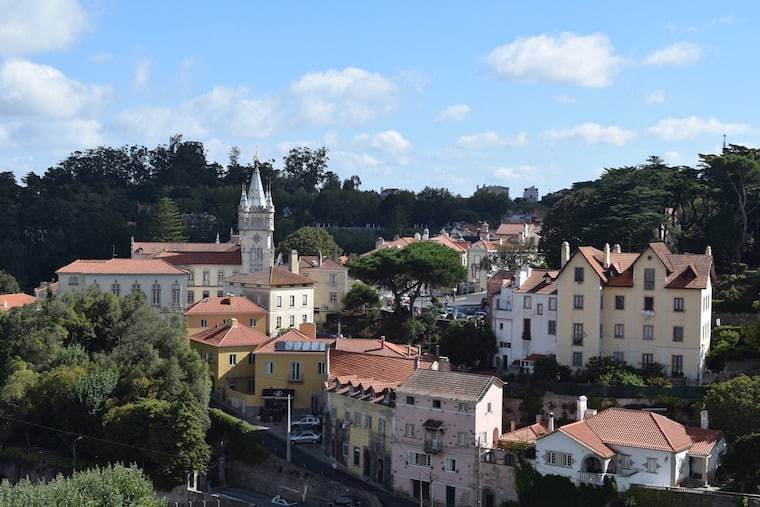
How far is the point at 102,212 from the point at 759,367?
8225 cm

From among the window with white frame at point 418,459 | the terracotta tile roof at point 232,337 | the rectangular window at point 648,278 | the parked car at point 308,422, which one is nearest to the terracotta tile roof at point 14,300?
the terracotta tile roof at point 232,337

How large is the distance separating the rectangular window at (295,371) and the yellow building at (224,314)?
34.3ft

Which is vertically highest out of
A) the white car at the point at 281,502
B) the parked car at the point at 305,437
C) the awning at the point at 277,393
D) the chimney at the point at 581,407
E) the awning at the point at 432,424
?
the chimney at the point at 581,407

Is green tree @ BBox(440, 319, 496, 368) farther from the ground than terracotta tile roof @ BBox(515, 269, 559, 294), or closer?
closer

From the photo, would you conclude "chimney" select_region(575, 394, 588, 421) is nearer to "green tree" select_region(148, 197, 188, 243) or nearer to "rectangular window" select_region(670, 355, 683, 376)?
"rectangular window" select_region(670, 355, 683, 376)

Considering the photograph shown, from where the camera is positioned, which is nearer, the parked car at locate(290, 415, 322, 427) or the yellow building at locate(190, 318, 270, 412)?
the parked car at locate(290, 415, 322, 427)

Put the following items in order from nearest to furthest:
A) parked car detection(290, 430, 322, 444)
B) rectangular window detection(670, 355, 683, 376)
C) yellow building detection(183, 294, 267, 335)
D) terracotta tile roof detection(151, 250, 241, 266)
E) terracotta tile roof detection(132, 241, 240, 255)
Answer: rectangular window detection(670, 355, 683, 376) → parked car detection(290, 430, 322, 444) → yellow building detection(183, 294, 267, 335) → terracotta tile roof detection(151, 250, 241, 266) → terracotta tile roof detection(132, 241, 240, 255)

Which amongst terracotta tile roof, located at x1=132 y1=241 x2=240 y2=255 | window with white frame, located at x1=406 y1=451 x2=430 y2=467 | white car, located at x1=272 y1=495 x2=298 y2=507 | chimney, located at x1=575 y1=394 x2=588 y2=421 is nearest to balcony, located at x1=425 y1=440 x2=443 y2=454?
window with white frame, located at x1=406 y1=451 x2=430 y2=467

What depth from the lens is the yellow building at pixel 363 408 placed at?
50125 millimetres

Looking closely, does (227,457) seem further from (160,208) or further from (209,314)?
(160,208)

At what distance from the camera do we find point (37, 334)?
199 ft

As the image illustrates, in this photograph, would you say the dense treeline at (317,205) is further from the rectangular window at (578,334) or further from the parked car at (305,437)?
the parked car at (305,437)

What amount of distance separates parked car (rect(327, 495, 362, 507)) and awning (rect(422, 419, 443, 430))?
4.42 metres

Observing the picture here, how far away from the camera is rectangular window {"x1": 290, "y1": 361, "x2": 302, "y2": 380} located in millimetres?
58844
